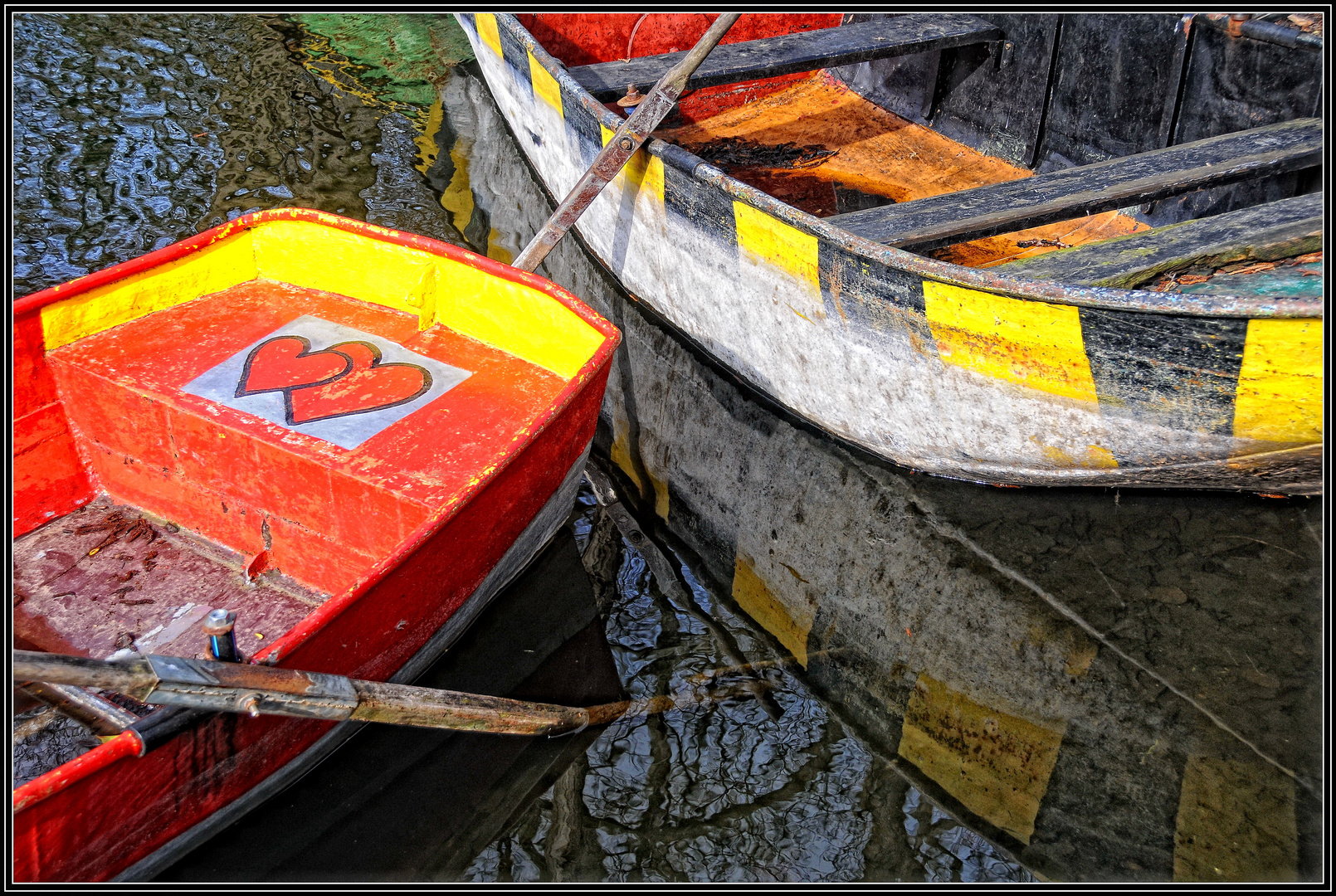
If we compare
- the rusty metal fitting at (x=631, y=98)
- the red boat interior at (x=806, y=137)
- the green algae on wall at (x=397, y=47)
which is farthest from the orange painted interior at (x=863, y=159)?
the green algae on wall at (x=397, y=47)

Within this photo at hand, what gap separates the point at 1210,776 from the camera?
2.58 metres

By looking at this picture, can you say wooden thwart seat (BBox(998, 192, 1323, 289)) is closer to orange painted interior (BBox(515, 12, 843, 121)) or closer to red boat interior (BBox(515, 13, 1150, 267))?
red boat interior (BBox(515, 13, 1150, 267))

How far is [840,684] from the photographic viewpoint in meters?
2.94

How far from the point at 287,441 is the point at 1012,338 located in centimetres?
231

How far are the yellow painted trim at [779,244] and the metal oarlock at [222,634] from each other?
2209mm

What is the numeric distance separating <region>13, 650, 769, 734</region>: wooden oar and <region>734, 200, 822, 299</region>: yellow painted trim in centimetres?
173

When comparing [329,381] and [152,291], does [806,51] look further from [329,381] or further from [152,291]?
[152,291]

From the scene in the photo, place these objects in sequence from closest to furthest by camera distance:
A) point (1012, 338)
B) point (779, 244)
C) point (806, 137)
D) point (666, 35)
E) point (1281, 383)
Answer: point (1281, 383), point (1012, 338), point (779, 244), point (806, 137), point (666, 35)

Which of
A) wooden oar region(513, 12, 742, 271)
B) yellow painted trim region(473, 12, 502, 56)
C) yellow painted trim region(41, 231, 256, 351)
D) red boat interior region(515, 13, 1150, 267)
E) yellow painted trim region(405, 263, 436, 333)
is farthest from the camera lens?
yellow painted trim region(473, 12, 502, 56)

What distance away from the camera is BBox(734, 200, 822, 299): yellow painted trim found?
3365mm

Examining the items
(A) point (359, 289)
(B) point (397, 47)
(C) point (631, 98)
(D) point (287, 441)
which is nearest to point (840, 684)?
(D) point (287, 441)

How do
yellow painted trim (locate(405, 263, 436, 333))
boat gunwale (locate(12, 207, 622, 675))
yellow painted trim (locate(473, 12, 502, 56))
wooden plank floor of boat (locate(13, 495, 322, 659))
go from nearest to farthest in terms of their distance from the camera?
boat gunwale (locate(12, 207, 622, 675)) < wooden plank floor of boat (locate(13, 495, 322, 659)) < yellow painted trim (locate(405, 263, 436, 333)) < yellow painted trim (locate(473, 12, 502, 56))

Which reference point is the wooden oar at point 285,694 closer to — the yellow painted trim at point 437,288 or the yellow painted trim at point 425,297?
the yellow painted trim at point 437,288

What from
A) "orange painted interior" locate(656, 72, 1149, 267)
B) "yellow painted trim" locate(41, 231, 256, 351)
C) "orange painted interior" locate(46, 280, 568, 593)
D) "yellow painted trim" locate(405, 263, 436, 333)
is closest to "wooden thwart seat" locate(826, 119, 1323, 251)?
"orange painted interior" locate(656, 72, 1149, 267)
